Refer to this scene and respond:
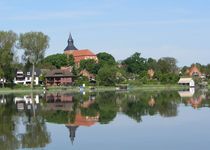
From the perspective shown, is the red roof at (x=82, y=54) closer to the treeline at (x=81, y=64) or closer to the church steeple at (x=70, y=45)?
the church steeple at (x=70, y=45)

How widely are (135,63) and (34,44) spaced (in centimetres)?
6799

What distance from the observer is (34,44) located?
8631 cm

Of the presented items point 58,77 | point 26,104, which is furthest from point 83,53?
point 26,104

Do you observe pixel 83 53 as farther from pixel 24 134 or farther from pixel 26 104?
pixel 24 134

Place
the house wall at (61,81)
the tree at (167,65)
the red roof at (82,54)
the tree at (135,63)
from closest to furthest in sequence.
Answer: the house wall at (61,81) → the tree at (167,65) → the tree at (135,63) → the red roof at (82,54)

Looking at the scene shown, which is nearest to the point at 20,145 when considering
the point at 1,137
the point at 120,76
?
the point at 1,137

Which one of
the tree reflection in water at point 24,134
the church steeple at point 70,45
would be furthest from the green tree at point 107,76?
the church steeple at point 70,45

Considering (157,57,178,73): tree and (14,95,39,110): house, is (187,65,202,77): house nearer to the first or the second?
(157,57,178,73): tree

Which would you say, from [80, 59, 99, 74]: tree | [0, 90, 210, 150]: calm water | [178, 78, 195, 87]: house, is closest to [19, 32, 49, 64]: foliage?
[178, 78, 195, 87]: house

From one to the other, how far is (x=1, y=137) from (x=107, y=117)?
9.92 metres

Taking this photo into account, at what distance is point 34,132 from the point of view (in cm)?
2178

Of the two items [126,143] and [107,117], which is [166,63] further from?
[126,143]

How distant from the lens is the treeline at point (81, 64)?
86.2 m

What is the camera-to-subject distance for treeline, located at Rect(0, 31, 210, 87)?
3393 inches
